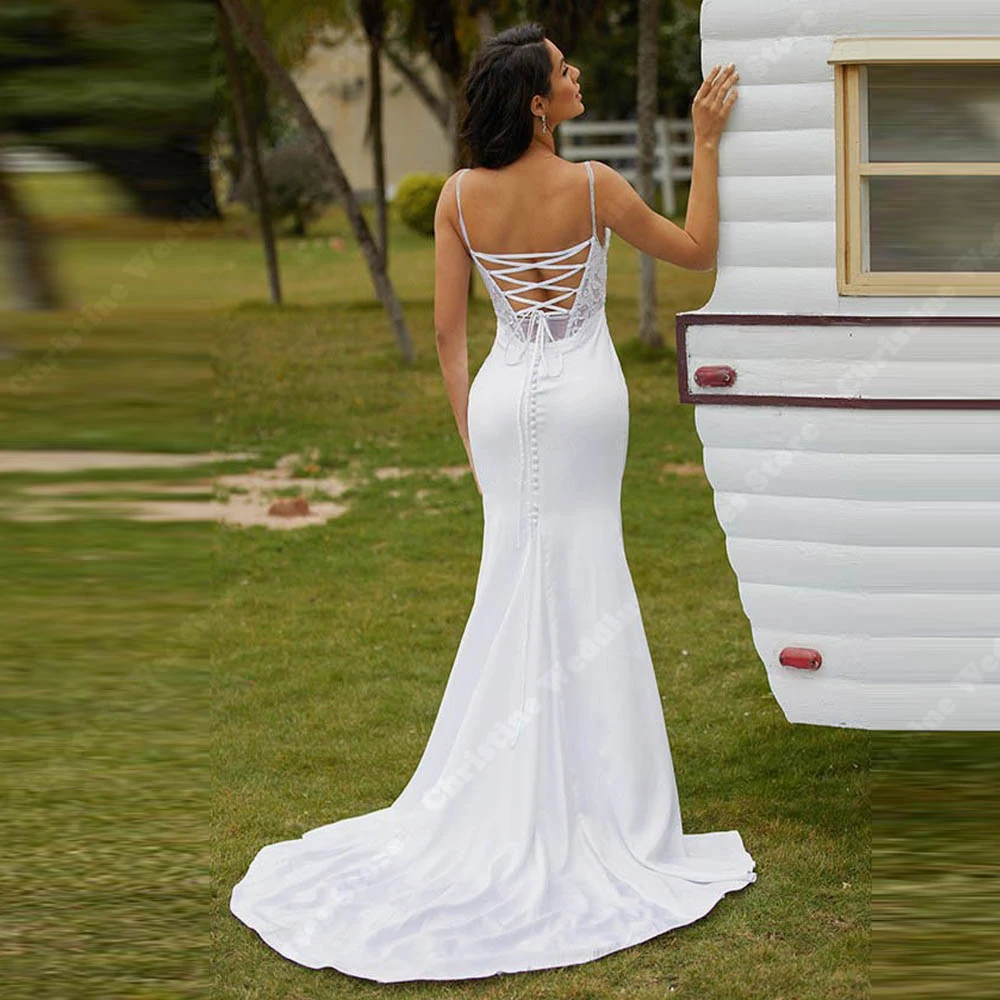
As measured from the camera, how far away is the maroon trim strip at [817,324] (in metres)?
4.02

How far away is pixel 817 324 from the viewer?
407cm

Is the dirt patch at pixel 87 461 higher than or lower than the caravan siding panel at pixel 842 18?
lower

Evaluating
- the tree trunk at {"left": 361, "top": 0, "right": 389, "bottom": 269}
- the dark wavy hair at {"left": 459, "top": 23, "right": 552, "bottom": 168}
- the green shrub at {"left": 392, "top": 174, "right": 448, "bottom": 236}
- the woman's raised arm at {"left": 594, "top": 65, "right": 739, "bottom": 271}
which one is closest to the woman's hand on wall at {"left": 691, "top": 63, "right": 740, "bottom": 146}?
the woman's raised arm at {"left": 594, "top": 65, "right": 739, "bottom": 271}

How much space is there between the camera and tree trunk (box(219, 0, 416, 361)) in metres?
11.4

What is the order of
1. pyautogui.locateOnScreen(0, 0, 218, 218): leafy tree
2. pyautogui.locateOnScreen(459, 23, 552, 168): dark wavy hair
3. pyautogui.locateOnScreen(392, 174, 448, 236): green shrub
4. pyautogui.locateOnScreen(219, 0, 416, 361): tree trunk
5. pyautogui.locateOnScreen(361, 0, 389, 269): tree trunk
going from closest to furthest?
pyautogui.locateOnScreen(0, 0, 218, 218): leafy tree < pyautogui.locateOnScreen(459, 23, 552, 168): dark wavy hair < pyautogui.locateOnScreen(219, 0, 416, 361): tree trunk < pyautogui.locateOnScreen(361, 0, 389, 269): tree trunk < pyautogui.locateOnScreen(392, 174, 448, 236): green shrub

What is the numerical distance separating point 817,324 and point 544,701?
1140mm

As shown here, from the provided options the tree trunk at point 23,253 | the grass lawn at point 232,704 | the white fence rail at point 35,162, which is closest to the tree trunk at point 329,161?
the grass lawn at point 232,704

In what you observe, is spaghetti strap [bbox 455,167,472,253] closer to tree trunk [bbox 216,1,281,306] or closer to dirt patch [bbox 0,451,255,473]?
dirt patch [bbox 0,451,255,473]

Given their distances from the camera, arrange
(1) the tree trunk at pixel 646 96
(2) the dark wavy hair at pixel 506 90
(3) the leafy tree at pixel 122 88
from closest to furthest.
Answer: (3) the leafy tree at pixel 122 88 < (2) the dark wavy hair at pixel 506 90 < (1) the tree trunk at pixel 646 96

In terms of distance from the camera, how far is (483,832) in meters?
3.95

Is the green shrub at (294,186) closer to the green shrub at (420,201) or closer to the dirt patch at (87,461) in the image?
the green shrub at (420,201)

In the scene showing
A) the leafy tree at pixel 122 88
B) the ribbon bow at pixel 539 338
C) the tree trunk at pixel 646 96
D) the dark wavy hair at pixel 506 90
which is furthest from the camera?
the tree trunk at pixel 646 96

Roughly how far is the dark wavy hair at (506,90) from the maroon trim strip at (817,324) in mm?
635

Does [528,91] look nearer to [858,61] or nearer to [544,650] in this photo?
[858,61]
